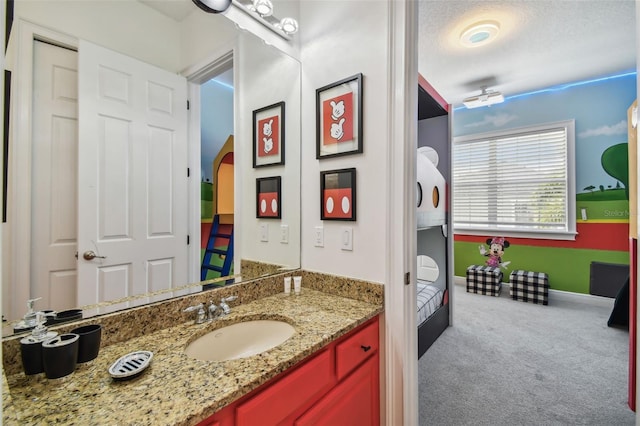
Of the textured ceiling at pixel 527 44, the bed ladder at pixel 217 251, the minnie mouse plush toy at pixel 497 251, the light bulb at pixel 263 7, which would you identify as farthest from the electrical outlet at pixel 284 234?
the minnie mouse plush toy at pixel 497 251

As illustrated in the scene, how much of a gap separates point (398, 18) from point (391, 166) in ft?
2.30

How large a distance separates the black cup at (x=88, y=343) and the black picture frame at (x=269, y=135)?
1.09 meters

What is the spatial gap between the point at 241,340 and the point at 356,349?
0.50 metres

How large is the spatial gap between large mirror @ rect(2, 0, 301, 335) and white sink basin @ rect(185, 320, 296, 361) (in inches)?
9.6

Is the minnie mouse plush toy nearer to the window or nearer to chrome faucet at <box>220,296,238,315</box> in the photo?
the window

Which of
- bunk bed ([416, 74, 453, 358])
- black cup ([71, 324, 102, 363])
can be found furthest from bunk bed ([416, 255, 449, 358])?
black cup ([71, 324, 102, 363])

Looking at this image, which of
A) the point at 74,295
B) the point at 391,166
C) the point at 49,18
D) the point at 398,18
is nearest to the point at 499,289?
the point at 391,166

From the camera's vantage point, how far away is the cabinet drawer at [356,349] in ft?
3.90

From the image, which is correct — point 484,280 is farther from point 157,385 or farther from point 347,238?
point 157,385

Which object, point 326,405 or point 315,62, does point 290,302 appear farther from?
point 315,62

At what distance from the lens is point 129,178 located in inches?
46.2

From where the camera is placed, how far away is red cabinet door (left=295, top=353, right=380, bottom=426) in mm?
1085

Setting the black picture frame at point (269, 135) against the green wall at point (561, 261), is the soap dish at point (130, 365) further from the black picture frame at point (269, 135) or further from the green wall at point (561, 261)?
the green wall at point (561, 261)

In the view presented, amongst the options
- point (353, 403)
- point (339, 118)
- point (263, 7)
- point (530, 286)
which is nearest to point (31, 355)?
point (353, 403)
